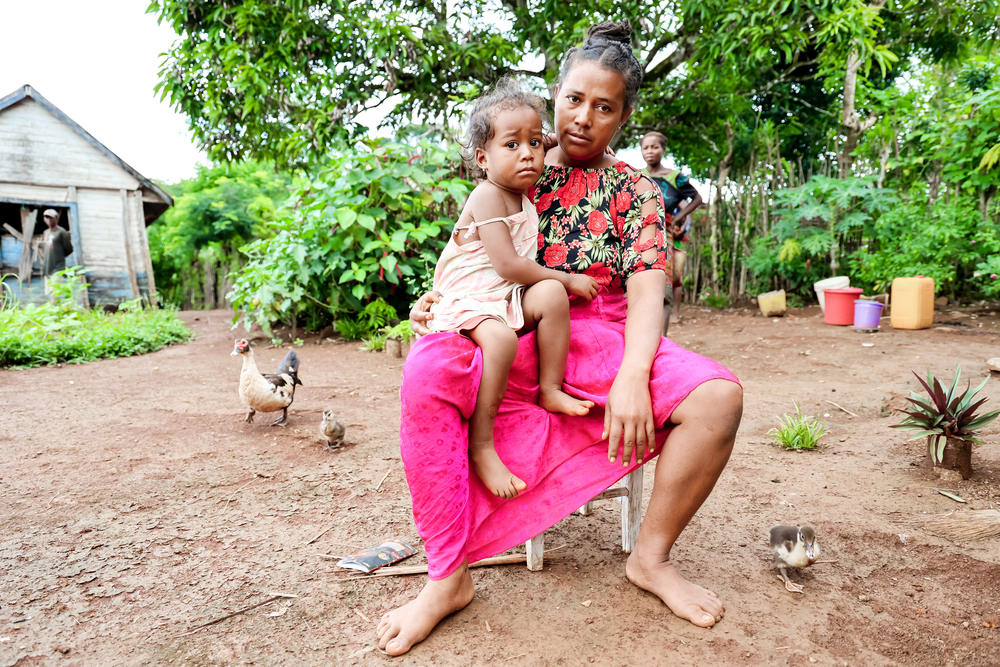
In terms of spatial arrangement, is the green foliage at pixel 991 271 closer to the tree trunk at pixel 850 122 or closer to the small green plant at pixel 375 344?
the tree trunk at pixel 850 122

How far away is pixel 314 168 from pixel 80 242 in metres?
5.40

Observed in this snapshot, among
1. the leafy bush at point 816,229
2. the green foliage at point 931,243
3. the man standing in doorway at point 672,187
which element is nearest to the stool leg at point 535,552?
the man standing in doorway at point 672,187

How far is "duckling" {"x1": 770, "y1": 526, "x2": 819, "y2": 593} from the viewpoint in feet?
6.12

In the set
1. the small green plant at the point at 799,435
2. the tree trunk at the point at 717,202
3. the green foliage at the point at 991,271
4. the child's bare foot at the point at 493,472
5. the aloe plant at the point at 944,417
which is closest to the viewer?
the child's bare foot at the point at 493,472

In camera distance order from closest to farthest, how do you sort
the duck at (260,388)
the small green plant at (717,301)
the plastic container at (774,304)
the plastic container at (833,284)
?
1. the duck at (260,388)
2. the plastic container at (833,284)
3. the plastic container at (774,304)
4. the small green plant at (717,301)

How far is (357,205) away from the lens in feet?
21.1

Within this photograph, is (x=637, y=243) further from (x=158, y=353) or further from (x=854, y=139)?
(x=854, y=139)

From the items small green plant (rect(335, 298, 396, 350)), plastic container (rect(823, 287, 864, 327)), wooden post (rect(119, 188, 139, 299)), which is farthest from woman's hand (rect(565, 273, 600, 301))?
wooden post (rect(119, 188, 139, 299))

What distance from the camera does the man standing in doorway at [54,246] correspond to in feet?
33.5

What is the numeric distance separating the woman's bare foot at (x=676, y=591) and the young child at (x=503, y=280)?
0.45 m

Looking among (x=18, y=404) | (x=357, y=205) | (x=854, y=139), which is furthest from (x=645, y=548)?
(x=854, y=139)

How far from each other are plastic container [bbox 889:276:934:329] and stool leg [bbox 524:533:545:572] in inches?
233

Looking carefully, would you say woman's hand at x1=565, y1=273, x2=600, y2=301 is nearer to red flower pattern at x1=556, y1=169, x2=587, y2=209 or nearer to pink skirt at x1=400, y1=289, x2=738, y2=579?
pink skirt at x1=400, y1=289, x2=738, y2=579

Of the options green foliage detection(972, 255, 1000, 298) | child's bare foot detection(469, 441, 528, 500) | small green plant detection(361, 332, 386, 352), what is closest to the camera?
child's bare foot detection(469, 441, 528, 500)
